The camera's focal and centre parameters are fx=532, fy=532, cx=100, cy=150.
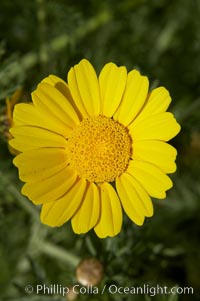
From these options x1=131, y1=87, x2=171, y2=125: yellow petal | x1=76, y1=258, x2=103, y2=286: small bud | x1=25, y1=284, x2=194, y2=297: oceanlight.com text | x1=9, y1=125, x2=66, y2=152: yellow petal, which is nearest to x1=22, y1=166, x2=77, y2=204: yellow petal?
x1=9, y1=125, x2=66, y2=152: yellow petal

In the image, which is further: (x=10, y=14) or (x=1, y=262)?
(x=10, y=14)

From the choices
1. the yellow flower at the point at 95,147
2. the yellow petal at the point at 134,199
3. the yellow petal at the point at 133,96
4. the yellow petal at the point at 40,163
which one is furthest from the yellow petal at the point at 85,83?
the yellow petal at the point at 134,199

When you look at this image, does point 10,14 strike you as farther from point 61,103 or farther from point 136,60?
point 61,103

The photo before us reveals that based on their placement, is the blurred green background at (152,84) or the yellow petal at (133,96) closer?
the yellow petal at (133,96)

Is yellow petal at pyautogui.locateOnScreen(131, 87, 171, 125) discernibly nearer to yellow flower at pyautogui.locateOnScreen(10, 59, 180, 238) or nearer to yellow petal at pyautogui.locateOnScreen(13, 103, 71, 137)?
yellow flower at pyautogui.locateOnScreen(10, 59, 180, 238)

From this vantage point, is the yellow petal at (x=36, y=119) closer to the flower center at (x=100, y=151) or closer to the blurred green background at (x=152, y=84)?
the flower center at (x=100, y=151)

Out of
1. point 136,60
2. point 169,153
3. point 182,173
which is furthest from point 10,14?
point 169,153
